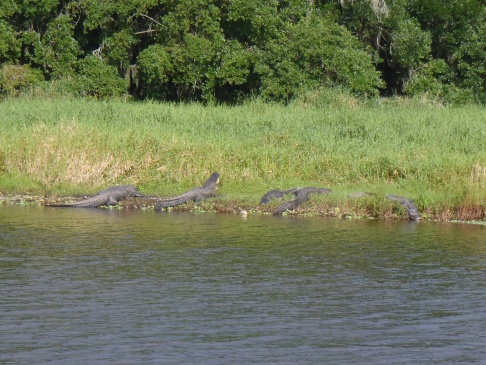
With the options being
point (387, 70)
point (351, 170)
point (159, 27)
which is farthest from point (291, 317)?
point (387, 70)

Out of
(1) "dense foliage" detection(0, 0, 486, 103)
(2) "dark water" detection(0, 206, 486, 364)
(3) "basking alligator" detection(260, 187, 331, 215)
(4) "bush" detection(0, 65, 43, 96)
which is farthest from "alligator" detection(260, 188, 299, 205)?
(4) "bush" detection(0, 65, 43, 96)

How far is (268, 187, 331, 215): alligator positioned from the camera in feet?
50.4

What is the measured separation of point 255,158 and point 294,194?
77.1 inches

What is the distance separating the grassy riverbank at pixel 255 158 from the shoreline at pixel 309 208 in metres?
0.04

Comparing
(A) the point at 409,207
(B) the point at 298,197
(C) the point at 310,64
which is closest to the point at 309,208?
(B) the point at 298,197

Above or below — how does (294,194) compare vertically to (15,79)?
below

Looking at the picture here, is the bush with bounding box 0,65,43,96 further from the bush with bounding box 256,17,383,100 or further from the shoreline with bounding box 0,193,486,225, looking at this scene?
the shoreline with bounding box 0,193,486,225

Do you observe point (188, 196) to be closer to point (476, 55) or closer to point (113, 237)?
point (113, 237)

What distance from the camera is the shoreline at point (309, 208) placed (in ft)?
48.8

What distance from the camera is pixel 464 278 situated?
10602 millimetres

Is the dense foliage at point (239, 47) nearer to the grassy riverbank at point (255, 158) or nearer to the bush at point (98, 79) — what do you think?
the bush at point (98, 79)

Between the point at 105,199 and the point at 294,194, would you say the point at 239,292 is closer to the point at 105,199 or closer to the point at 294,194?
the point at 294,194

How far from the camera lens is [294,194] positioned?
15.9m

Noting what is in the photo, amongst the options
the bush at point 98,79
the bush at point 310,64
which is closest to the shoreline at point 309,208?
the bush at point 310,64
